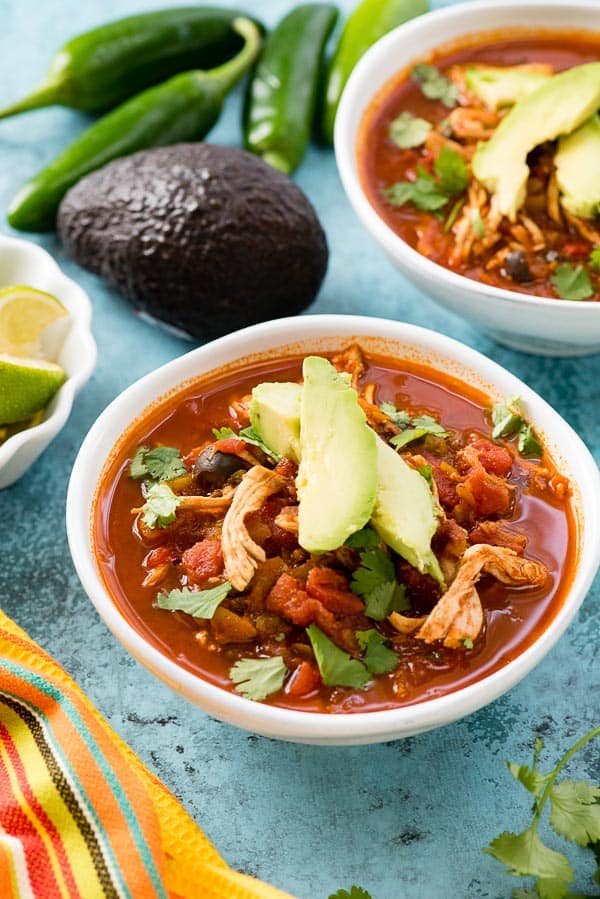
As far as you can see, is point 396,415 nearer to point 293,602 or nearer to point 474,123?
point 293,602

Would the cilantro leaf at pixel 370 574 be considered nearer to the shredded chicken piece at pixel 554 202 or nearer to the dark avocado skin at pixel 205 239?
the dark avocado skin at pixel 205 239

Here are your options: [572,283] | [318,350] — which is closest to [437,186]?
[572,283]

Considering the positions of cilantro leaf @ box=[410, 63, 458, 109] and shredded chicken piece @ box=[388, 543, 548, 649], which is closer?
shredded chicken piece @ box=[388, 543, 548, 649]

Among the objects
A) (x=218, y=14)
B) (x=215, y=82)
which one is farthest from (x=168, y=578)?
(x=218, y=14)

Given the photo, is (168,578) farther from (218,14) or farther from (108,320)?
(218,14)

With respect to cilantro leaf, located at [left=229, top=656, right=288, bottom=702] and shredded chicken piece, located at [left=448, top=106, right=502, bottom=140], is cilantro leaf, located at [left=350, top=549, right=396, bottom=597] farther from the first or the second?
shredded chicken piece, located at [left=448, top=106, right=502, bottom=140]

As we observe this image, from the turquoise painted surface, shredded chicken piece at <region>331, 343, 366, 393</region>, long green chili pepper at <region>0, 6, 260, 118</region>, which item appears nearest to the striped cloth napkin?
the turquoise painted surface
